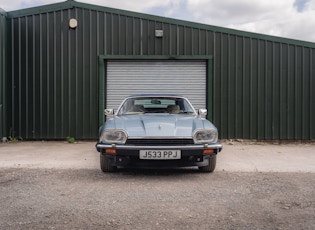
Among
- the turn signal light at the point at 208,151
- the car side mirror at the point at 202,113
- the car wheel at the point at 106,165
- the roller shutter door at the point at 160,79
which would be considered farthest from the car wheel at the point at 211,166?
the roller shutter door at the point at 160,79

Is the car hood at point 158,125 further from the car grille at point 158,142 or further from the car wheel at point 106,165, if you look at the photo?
the car wheel at point 106,165

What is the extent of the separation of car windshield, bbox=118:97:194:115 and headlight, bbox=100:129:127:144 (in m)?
1.24

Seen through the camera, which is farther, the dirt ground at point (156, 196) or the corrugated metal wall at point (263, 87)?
the corrugated metal wall at point (263, 87)

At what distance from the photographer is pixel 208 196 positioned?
4238 millimetres

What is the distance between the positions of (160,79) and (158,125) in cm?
576

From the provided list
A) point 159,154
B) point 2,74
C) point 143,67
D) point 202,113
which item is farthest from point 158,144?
point 2,74

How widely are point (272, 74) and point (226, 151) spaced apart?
3.45m

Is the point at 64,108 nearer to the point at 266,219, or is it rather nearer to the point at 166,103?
the point at 166,103

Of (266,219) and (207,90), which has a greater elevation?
(207,90)

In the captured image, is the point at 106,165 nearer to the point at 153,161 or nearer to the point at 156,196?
the point at 153,161

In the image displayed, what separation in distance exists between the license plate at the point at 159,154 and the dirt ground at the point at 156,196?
347mm

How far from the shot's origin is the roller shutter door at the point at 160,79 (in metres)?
10.9

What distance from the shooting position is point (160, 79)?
1095cm

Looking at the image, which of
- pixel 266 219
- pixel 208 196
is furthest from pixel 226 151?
pixel 266 219
